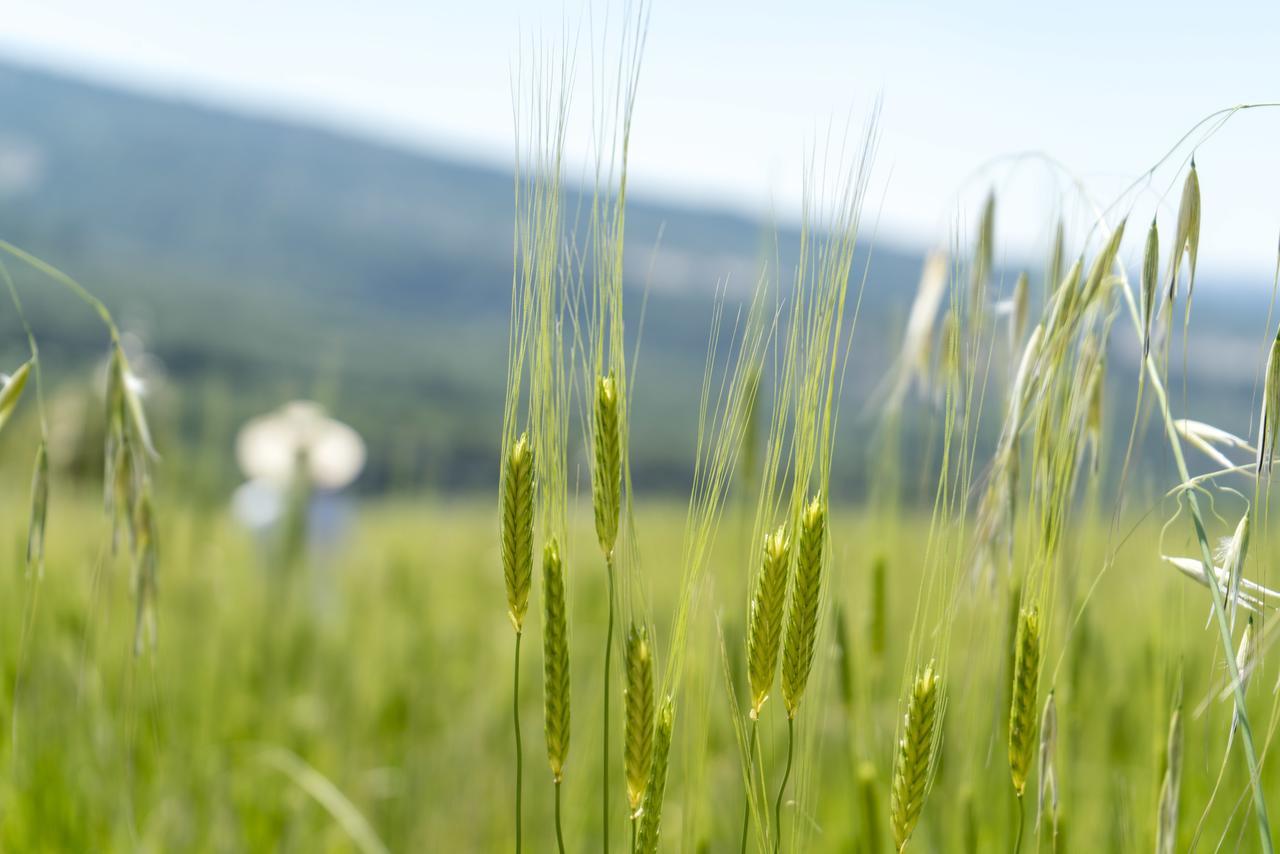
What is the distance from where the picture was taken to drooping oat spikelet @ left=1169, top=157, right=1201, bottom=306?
824mm

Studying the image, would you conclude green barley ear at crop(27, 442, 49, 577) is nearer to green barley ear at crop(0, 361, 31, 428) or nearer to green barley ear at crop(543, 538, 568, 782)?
green barley ear at crop(0, 361, 31, 428)

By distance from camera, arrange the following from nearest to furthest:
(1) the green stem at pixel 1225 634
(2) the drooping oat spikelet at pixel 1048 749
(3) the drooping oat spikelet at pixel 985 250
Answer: (1) the green stem at pixel 1225 634
(2) the drooping oat spikelet at pixel 1048 749
(3) the drooping oat spikelet at pixel 985 250

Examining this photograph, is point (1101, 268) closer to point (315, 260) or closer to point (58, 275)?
point (58, 275)

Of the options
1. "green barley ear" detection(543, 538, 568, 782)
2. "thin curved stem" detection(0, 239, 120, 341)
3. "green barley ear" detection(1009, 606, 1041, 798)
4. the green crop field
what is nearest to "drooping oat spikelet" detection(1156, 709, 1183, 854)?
the green crop field

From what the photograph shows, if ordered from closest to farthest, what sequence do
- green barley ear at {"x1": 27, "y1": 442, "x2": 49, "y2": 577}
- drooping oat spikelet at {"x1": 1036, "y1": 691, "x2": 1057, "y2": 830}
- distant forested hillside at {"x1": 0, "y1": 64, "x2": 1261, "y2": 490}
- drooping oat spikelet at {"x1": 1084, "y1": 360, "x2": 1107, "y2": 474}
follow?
drooping oat spikelet at {"x1": 1036, "y1": 691, "x2": 1057, "y2": 830}
green barley ear at {"x1": 27, "y1": 442, "x2": 49, "y2": 577}
drooping oat spikelet at {"x1": 1084, "y1": 360, "x2": 1107, "y2": 474}
distant forested hillside at {"x1": 0, "y1": 64, "x2": 1261, "y2": 490}

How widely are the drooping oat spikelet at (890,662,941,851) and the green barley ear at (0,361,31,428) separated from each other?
2.65 feet

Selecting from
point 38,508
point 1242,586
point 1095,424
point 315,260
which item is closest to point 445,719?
point 38,508

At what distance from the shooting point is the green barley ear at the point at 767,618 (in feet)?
2.54

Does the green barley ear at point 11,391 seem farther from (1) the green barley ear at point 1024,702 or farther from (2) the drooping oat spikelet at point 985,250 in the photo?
(2) the drooping oat spikelet at point 985,250

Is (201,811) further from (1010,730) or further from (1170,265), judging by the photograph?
(1170,265)

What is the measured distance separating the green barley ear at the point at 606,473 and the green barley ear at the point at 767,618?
12 cm

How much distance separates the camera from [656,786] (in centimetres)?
76

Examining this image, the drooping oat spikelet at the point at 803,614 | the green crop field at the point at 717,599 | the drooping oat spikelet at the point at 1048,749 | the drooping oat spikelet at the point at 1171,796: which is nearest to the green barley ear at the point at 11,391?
the green crop field at the point at 717,599

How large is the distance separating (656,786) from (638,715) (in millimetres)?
52
